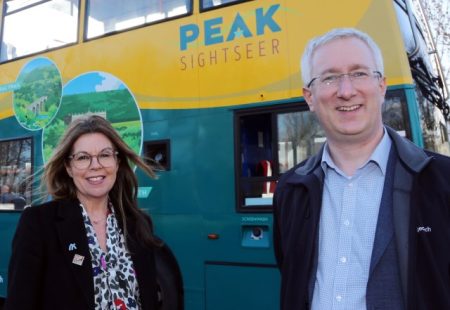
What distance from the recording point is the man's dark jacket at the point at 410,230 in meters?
1.45

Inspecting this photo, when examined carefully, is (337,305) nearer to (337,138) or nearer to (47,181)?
(337,138)

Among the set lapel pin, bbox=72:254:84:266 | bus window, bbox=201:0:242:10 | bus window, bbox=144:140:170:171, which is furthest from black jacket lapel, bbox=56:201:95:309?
bus window, bbox=201:0:242:10

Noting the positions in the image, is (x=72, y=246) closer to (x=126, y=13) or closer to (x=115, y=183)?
(x=115, y=183)

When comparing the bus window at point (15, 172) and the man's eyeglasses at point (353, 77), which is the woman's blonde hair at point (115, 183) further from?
the bus window at point (15, 172)

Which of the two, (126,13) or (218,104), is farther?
(126,13)

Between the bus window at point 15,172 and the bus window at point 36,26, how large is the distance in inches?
47.3

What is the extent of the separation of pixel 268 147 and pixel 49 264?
2543mm

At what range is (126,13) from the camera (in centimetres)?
503

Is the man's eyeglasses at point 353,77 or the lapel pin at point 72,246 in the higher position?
the man's eyeglasses at point 353,77

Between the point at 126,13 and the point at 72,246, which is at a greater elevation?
the point at 126,13

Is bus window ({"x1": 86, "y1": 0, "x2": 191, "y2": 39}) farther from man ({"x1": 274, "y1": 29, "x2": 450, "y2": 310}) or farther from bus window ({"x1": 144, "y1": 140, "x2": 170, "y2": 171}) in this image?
man ({"x1": 274, "y1": 29, "x2": 450, "y2": 310})

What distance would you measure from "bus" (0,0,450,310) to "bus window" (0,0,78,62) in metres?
0.05

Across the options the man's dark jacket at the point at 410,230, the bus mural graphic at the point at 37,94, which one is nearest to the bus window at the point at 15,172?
the bus mural graphic at the point at 37,94

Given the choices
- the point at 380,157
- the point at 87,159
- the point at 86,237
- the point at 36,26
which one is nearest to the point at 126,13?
the point at 36,26
